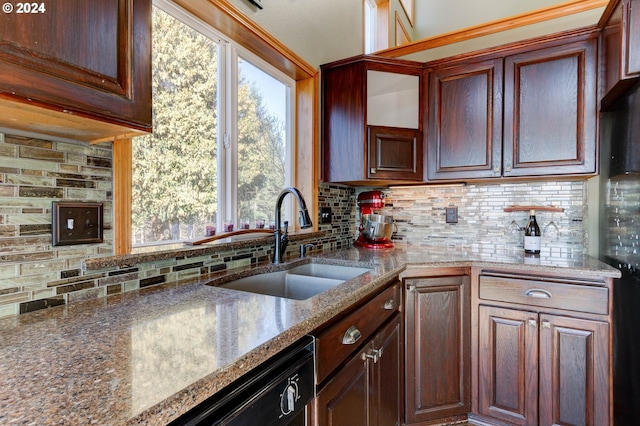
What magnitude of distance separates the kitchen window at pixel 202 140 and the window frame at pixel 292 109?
0.19 ft

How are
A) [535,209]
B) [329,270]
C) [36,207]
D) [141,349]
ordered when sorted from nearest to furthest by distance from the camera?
[141,349], [36,207], [329,270], [535,209]

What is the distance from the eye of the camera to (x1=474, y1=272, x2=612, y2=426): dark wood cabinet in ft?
4.64

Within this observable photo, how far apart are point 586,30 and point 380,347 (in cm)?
201

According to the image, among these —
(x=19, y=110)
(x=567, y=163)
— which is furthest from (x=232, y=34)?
(x=567, y=163)

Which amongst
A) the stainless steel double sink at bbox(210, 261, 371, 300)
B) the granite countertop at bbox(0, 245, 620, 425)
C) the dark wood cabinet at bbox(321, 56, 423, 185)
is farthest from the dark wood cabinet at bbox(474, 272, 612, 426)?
the granite countertop at bbox(0, 245, 620, 425)

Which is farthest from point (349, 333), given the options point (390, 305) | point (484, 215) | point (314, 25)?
point (314, 25)

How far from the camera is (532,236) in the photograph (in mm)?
1897

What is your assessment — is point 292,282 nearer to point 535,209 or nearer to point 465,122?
point 465,122

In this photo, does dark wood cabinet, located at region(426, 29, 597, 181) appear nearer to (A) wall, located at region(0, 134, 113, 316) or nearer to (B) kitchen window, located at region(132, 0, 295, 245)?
(B) kitchen window, located at region(132, 0, 295, 245)

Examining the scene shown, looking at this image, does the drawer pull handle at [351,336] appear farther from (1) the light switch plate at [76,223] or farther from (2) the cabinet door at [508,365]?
(2) the cabinet door at [508,365]

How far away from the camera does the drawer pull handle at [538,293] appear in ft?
4.94

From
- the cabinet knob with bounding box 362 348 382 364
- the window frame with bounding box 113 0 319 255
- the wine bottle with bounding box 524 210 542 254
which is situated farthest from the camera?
the wine bottle with bounding box 524 210 542 254

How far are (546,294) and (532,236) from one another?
0.51 meters

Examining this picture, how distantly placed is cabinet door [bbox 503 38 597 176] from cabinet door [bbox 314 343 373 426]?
4.94ft
